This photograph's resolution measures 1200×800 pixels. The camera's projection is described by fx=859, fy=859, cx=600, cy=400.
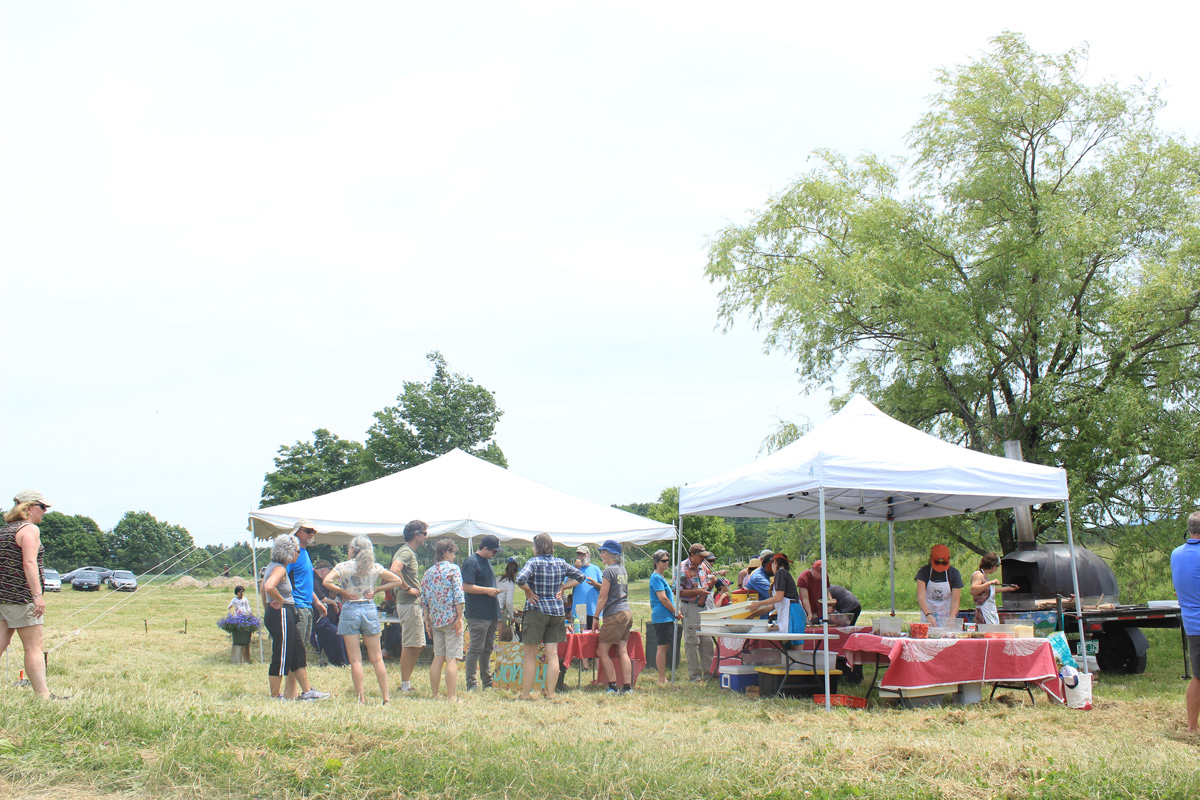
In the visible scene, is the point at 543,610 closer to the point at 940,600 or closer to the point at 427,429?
the point at 940,600

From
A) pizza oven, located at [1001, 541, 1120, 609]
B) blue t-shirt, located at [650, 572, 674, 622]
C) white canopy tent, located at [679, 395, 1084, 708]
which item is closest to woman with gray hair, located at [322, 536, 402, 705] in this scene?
blue t-shirt, located at [650, 572, 674, 622]

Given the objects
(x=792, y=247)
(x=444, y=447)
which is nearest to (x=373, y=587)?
(x=792, y=247)

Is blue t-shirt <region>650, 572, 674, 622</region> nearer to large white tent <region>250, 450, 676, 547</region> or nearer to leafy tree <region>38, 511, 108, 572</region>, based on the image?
large white tent <region>250, 450, 676, 547</region>

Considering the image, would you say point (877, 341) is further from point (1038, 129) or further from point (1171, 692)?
point (1171, 692)

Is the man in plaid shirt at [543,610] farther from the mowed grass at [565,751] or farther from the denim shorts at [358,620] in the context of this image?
the denim shorts at [358,620]

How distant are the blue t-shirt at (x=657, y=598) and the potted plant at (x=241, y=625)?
5.34m

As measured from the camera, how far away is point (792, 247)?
57.6ft

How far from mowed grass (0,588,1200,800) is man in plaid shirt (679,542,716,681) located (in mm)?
2740

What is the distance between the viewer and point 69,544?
7481 centimetres

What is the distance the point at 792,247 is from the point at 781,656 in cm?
1073

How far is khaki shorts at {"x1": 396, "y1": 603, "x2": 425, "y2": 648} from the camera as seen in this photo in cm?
796

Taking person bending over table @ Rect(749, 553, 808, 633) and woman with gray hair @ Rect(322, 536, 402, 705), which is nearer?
woman with gray hair @ Rect(322, 536, 402, 705)

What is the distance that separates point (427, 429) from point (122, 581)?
1626 centimetres

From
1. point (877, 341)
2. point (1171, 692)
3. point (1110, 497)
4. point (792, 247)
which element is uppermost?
point (792, 247)
